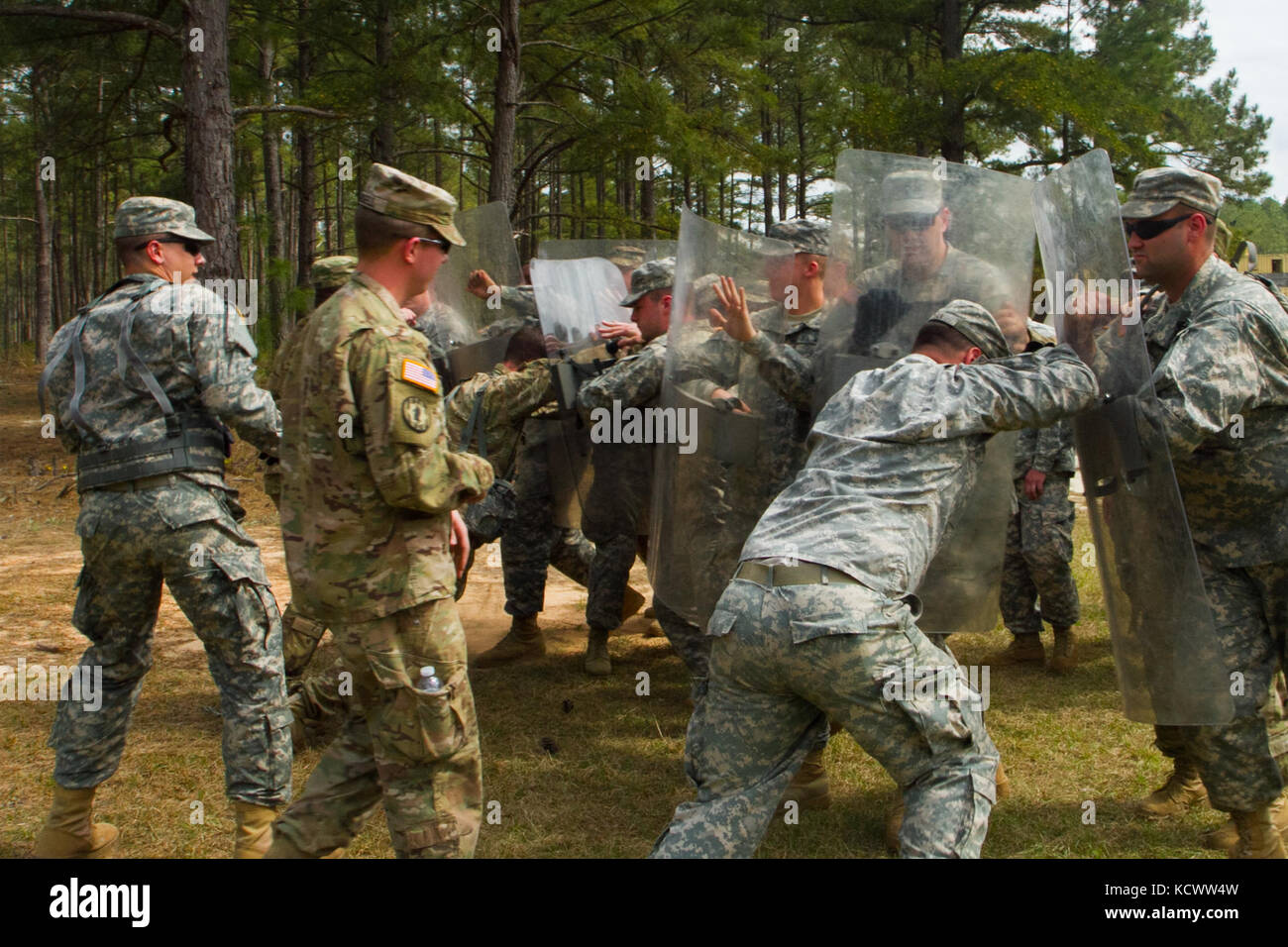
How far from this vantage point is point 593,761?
4.72 meters

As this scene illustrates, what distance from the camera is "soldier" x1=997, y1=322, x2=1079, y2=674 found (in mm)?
5770

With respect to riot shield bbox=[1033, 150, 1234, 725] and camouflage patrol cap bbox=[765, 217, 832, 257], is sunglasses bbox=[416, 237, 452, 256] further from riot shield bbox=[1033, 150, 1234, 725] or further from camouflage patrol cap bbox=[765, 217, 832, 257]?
riot shield bbox=[1033, 150, 1234, 725]

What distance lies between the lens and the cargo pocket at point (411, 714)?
288 cm

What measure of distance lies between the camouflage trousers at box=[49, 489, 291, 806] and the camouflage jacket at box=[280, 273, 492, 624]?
656 millimetres

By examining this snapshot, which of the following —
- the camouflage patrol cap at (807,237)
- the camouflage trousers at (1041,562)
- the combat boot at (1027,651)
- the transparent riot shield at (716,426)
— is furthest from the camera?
the combat boot at (1027,651)

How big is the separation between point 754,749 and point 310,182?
1485 cm

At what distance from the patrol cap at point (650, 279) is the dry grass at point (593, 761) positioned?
6.59 ft

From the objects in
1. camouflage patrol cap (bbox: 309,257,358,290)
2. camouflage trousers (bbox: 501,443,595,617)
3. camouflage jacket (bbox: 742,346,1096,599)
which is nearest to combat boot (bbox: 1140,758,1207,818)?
camouflage jacket (bbox: 742,346,1096,599)

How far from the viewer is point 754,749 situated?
9.21 feet

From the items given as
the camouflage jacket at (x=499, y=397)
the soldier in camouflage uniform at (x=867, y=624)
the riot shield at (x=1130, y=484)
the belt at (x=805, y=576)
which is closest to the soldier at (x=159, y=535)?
the camouflage jacket at (x=499, y=397)

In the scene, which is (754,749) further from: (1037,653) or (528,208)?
(528,208)

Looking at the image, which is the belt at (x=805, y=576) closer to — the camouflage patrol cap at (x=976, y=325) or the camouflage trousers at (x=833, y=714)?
the camouflage trousers at (x=833, y=714)

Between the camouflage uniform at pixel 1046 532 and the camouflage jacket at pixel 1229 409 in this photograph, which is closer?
the camouflage jacket at pixel 1229 409

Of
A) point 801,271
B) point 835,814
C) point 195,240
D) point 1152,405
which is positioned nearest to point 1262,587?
point 1152,405
